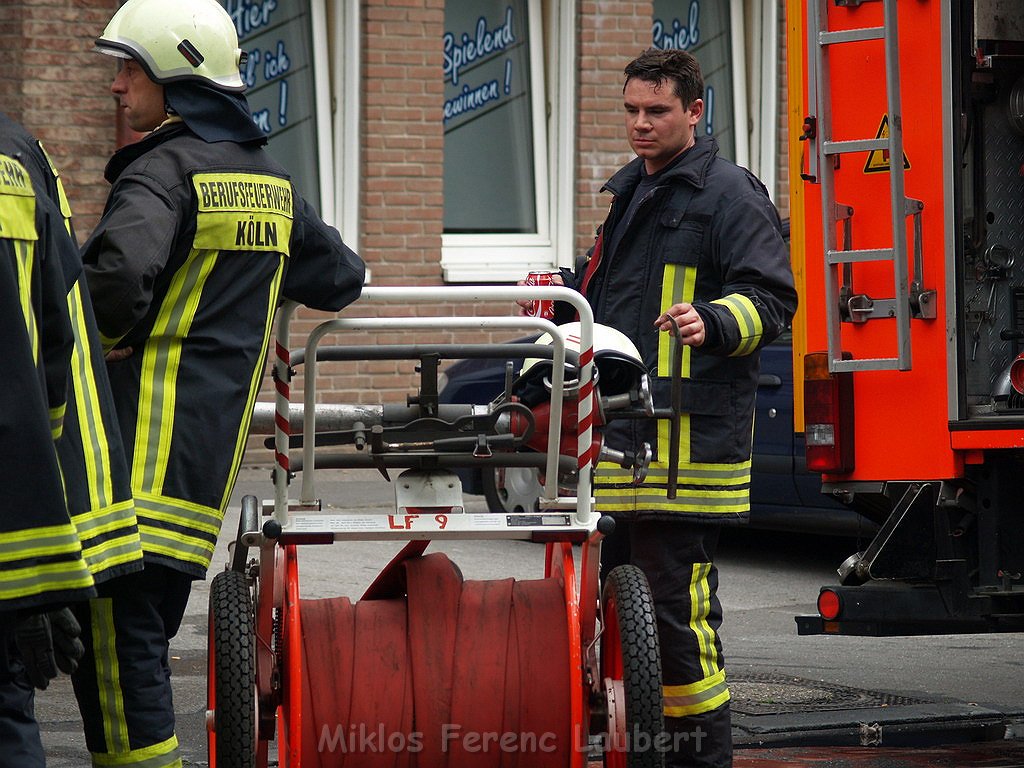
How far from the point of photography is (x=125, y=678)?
3.80m

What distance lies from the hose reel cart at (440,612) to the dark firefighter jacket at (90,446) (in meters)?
0.51

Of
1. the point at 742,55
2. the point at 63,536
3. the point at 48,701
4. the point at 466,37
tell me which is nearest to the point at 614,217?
the point at 63,536

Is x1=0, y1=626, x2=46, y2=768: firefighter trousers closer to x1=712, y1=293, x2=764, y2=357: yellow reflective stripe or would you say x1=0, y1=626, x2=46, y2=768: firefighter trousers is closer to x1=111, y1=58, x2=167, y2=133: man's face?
x1=111, y1=58, x2=167, y2=133: man's face

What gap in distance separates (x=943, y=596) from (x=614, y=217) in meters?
1.54

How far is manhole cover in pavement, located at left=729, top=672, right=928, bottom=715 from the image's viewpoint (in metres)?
6.02

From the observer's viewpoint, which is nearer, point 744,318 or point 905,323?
point 744,318

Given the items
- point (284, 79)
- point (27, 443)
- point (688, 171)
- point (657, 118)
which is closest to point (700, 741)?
point (688, 171)

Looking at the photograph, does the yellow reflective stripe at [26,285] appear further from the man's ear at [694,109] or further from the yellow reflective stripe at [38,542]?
the man's ear at [694,109]

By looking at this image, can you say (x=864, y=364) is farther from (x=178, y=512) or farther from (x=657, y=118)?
(x=178, y=512)

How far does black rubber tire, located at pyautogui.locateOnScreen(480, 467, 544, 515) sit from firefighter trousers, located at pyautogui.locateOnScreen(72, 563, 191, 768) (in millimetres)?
5742

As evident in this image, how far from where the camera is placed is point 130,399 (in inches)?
153

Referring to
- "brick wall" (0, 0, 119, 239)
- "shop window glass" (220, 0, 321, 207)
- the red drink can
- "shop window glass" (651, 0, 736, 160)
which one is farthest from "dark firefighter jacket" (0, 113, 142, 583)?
"shop window glass" (651, 0, 736, 160)

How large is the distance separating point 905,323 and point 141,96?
2.38 meters

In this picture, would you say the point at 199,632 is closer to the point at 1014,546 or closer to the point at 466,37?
the point at 1014,546
